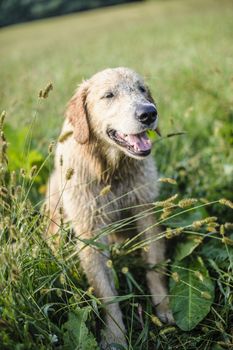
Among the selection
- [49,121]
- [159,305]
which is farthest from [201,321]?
[49,121]

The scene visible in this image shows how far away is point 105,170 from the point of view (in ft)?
10.8

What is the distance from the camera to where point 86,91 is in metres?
3.51

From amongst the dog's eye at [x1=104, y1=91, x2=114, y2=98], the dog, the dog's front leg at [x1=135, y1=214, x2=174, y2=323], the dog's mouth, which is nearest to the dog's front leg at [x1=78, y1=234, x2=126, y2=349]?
the dog

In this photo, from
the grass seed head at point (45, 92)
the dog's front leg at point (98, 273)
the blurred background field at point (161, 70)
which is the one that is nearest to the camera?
the grass seed head at point (45, 92)

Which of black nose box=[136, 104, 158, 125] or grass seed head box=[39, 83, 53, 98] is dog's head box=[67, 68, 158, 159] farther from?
grass seed head box=[39, 83, 53, 98]

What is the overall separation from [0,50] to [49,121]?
10819 mm

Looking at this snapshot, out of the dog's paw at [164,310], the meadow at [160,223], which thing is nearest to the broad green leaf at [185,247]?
the meadow at [160,223]

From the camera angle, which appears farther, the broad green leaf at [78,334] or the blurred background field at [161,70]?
the blurred background field at [161,70]

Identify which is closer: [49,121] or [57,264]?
[57,264]

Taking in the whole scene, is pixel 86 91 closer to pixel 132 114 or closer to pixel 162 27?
pixel 132 114

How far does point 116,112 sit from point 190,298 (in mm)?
1400

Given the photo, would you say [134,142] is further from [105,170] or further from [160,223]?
[160,223]

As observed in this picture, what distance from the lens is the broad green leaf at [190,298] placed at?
2.88 m

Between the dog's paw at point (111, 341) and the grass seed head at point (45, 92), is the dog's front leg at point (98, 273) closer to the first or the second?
the dog's paw at point (111, 341)
